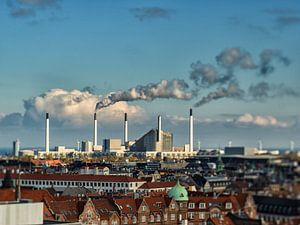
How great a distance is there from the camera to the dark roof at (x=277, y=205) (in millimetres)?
11367

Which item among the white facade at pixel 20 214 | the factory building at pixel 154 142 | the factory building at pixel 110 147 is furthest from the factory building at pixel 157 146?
the white facade at pixel 20 214

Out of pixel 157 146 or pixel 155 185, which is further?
pixel 157 146

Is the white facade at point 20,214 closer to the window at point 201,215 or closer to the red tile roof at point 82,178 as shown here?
the window at point 201,215

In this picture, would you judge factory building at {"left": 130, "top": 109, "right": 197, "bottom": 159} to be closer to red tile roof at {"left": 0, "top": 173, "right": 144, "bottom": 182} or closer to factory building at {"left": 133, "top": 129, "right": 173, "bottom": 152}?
factory building at {"left": 133, "top": 129, "right": 173, "bottom": 152}

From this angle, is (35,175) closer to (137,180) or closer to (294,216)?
(137,180)

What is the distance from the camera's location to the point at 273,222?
11.6m

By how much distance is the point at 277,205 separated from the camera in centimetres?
1163

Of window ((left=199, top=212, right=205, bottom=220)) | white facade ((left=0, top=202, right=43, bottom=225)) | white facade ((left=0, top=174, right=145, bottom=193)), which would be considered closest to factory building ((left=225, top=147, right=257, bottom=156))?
white facade ((left=0, top=202, right=43, bottom=225))

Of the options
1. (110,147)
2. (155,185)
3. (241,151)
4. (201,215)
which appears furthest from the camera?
(110,147)

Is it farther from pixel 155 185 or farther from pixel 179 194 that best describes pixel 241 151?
pixel 155 185

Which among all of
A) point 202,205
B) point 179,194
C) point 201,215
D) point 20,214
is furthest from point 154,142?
point 20,214

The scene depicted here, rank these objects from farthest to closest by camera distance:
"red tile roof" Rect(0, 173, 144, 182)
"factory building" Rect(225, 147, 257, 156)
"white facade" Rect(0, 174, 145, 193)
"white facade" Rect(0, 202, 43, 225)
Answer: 1. "red tile roof" Rect(0, 173, 144, 182)
2. "white facade" Rect(0, 174, 145, 193)
3. "white facade" Rect(0, 202, 43, 225)
4. "factory building" Rect(225, 147, 257, 156)

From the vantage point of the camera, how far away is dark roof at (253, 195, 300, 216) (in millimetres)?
11367

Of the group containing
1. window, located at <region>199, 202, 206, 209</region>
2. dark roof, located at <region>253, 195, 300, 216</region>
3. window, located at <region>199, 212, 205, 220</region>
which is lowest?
window, located at <region>199, 212, 205, 220</region>
